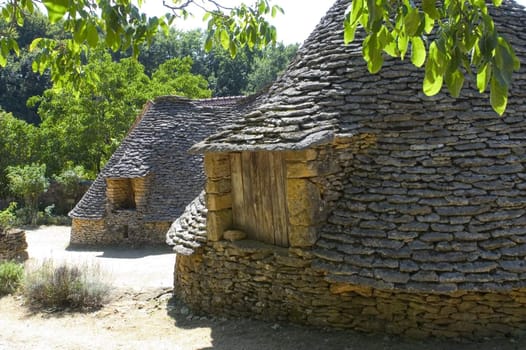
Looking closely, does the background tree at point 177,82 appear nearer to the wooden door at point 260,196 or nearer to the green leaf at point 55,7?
the wooden door at point 260,196

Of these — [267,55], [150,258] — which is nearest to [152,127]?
[150,258]

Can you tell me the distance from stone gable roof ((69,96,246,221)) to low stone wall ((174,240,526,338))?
26.2 feet

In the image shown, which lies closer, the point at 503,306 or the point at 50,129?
the point at 503,306

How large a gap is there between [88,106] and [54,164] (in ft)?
12.3

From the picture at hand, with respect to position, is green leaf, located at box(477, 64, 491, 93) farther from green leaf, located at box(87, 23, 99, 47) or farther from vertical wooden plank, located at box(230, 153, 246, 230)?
vertical wooden plank, located at box(230, 153, 246, 230)

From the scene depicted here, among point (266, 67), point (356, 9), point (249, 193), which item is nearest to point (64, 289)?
point (249, 193)

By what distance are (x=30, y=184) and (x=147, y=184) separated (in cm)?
783

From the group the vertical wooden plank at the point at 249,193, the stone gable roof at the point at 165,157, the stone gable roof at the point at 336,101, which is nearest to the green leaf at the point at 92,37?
the stone gable roof at the point at 336,101

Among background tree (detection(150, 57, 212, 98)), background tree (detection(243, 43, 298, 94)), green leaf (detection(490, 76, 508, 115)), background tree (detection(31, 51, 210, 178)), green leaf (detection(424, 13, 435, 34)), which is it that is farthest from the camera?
background tree (detection(243, 43, 298, 94))

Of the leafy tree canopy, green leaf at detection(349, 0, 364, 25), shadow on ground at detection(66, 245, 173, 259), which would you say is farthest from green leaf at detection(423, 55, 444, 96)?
shadow on ground at detection(66, 245, 173, 259)

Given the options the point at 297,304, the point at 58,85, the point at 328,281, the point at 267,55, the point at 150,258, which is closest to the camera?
the point at 58,85

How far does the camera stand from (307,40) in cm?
787

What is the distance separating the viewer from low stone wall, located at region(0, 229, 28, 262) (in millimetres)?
12023

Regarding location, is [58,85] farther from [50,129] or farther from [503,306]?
[50,129]
